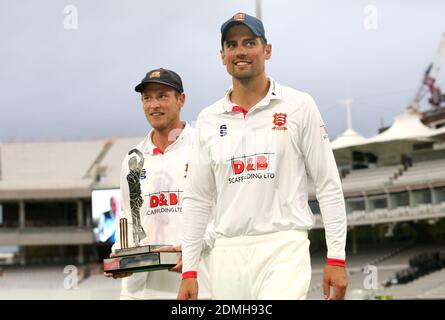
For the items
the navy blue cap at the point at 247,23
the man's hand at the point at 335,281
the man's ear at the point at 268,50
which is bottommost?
the man's hand at the point at 335,281

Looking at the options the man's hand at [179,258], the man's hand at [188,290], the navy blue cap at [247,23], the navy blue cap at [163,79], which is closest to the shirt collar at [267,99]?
the navy blue cap at [247,23]

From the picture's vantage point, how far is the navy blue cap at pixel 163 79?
472 centimetres

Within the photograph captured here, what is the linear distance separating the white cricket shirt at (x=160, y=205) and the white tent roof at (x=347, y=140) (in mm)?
30206

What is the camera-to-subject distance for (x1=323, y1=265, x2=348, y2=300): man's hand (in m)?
3.27

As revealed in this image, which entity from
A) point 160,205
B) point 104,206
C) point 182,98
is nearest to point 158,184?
point 160,205

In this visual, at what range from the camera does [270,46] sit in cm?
→ 366

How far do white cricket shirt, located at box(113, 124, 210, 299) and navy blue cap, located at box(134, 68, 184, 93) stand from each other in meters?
0.29

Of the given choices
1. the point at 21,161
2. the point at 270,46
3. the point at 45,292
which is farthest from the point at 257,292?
the point at 21,161

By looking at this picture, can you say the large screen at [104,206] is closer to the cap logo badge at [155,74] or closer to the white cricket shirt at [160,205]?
the white cricket shirt at [160,205]

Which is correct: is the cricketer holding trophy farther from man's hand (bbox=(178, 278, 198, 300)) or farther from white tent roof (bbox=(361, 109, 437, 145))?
white tent roof (bbox=(361, 109, 437, 145))

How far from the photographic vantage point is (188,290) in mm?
3619

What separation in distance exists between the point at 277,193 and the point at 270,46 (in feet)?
2.10

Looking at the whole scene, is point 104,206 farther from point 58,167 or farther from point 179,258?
point 58,167
